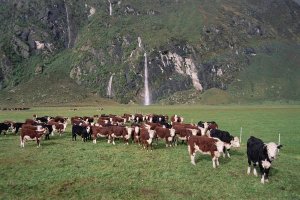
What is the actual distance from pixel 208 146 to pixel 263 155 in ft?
12.1

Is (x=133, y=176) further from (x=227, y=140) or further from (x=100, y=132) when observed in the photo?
(x=100, y=132)

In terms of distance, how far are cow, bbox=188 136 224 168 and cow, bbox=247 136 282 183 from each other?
1.86 meters

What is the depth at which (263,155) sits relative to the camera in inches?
778

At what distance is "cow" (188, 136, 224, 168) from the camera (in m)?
22.1

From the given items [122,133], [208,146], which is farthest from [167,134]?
[208,146]

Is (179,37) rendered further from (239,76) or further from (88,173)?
(88,173)

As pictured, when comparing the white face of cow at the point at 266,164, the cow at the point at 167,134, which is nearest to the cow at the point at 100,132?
the cow at the point at 167,134

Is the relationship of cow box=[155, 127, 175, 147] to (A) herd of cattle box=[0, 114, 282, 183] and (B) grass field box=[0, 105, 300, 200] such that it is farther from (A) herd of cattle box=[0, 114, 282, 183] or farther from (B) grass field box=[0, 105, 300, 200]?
(B) grass field box=[0, 105, 300, 200]

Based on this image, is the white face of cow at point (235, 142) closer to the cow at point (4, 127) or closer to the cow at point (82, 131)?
the cow at point (82, 131)

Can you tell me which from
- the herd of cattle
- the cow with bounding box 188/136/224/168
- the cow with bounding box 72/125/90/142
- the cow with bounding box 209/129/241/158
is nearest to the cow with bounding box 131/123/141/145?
the herd of cattle

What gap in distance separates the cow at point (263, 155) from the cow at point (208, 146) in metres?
1.86

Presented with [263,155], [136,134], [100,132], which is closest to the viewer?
[263,155]

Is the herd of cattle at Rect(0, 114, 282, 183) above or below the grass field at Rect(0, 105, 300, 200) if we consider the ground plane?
above

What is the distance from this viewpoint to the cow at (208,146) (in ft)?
72.5
